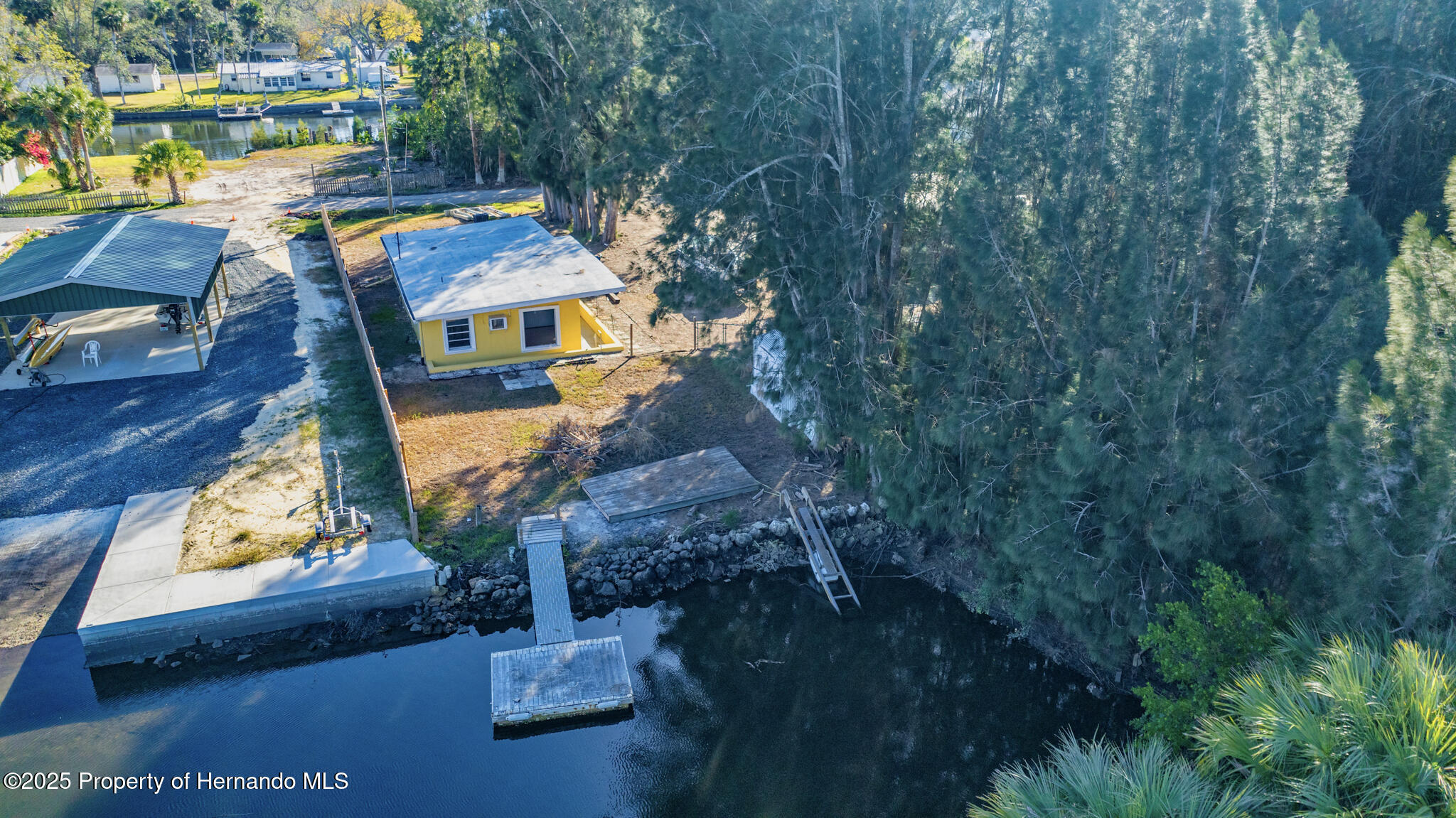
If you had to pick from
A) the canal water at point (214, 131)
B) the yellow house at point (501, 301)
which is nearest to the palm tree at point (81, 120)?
the canal water at point (214, 131)

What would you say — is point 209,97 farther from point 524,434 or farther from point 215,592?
point 215,592

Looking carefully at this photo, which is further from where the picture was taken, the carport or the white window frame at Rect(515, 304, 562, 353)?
the white window frame at Rect(515, 304, 562, 353)

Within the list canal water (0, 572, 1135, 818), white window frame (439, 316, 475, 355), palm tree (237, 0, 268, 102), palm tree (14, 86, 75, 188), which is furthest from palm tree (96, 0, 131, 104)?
canal water (0, 572, 1135, 818)

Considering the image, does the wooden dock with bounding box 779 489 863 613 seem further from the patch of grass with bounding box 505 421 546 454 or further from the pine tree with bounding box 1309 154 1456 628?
the pine tree with bounding box 1309 154 1456 628

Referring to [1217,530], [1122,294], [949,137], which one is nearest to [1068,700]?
[1217,530]

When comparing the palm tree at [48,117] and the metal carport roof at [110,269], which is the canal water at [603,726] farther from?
the palm tree at [48,117]

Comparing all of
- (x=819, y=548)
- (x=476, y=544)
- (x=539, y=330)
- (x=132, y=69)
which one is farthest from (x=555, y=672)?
(x=132, y=69)
